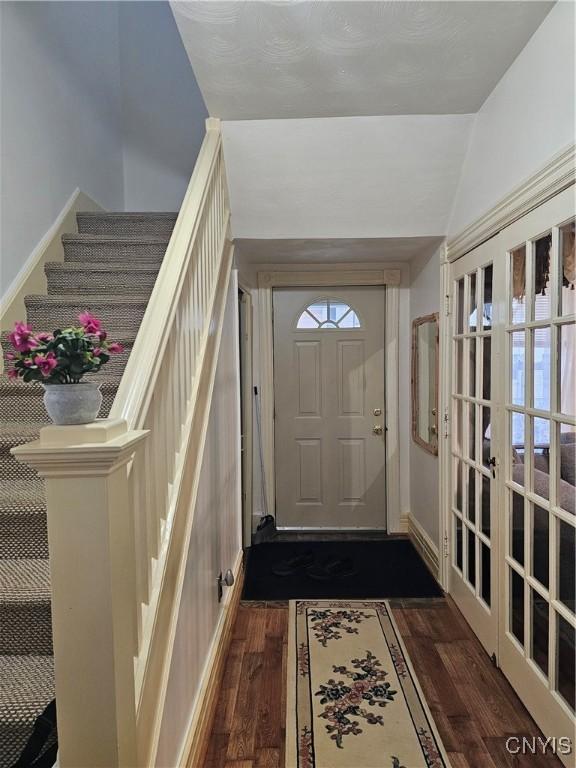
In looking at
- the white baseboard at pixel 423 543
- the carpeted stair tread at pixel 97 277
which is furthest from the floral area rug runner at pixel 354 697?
the carpeted stair tread at pixel 97 277

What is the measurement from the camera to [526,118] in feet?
5.86

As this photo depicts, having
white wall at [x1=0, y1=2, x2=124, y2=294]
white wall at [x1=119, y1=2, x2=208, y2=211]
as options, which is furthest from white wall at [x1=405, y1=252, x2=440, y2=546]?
white wall at [x1=0, y1=2, x2=124, y2=294]

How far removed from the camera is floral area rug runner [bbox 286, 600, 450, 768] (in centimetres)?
173

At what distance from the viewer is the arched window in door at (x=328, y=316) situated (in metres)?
3.84

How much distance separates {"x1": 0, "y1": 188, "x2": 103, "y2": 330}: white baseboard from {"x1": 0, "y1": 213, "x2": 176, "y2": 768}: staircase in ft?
0.15

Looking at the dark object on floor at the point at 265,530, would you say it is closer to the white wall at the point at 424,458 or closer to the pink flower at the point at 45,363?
the white wall at the point at 424,458

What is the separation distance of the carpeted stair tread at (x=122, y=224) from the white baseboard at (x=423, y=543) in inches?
103

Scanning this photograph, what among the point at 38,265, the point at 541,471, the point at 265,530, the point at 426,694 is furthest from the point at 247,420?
the point at 541,471

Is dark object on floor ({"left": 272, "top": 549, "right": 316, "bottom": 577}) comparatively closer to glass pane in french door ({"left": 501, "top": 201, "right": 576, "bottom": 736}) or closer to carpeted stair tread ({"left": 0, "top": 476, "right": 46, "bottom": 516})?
glass pane in french door ({"left": 501, "top": 201, "right": 576, "bottom": 736})

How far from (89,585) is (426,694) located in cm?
171

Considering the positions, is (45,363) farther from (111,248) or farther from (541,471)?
(111,248)

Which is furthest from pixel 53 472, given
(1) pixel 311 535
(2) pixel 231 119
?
(1) pixel 311 535

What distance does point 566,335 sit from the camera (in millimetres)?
1566

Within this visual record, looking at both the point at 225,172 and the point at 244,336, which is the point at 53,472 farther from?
the point at 244,336
